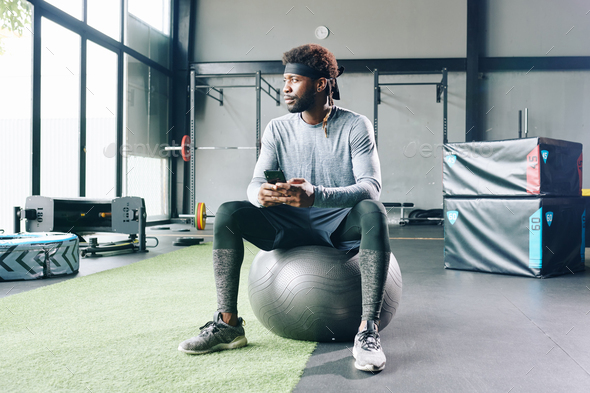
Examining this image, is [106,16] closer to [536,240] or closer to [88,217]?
[88,217]

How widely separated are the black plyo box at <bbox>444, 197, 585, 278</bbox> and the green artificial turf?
1.47m

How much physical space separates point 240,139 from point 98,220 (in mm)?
3642

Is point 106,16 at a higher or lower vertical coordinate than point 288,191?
higher

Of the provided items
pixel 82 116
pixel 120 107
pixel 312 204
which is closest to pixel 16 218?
pixel 82 116

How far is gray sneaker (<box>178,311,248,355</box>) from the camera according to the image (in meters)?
1.30

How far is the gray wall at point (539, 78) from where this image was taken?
21.4ft

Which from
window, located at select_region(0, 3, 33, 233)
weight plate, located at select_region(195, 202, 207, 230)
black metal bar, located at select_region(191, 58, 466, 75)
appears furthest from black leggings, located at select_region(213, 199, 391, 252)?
black metal bar, located at select_region(191, 58, 466, 75)

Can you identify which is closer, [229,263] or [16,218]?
[229,263]

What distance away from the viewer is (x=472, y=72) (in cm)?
655

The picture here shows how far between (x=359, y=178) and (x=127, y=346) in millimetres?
900

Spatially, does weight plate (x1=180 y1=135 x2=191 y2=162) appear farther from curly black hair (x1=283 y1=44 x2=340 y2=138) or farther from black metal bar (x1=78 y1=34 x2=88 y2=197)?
curly black hair (x1=283 y1=44 x2=340 y2=138)

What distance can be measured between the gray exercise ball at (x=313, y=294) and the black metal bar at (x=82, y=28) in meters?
4.13

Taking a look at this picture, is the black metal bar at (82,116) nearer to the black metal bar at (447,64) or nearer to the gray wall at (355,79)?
the black metal bar at (447,64)

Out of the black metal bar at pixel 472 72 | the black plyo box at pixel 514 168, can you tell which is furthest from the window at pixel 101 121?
the black metal bar at pixel 472 72
